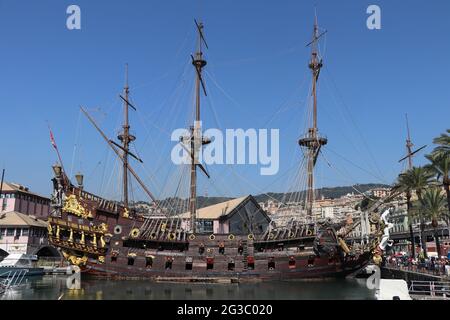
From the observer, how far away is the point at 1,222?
63.6 metres

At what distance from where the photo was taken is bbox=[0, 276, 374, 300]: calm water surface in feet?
97.7

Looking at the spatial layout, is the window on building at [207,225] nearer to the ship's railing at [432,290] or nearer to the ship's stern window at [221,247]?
the ship's stern window at [221,247]

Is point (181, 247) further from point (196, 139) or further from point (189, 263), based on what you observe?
point (196, 139)

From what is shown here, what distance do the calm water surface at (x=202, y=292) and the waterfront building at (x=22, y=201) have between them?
37193 millimetres

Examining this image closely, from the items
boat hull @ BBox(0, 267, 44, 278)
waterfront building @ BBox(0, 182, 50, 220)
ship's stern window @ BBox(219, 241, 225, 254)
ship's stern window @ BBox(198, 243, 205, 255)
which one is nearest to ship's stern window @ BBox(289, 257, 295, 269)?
ship's stern window @ BBox(219, 241, 225, 254)

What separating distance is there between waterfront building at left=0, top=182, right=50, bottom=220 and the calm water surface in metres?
37.2

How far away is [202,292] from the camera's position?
111 feet

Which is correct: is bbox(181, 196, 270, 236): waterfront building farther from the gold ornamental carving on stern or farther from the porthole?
the gold ornamental carving on stern

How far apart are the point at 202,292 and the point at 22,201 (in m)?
51.8

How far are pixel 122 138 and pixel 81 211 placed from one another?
58.3ft

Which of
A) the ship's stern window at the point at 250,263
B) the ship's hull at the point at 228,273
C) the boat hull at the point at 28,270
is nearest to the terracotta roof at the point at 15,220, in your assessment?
the boat hull at the point at 28,270

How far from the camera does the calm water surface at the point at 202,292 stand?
29.8 metres

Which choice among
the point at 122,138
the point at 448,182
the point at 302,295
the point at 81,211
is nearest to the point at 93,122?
the point at 122,138
